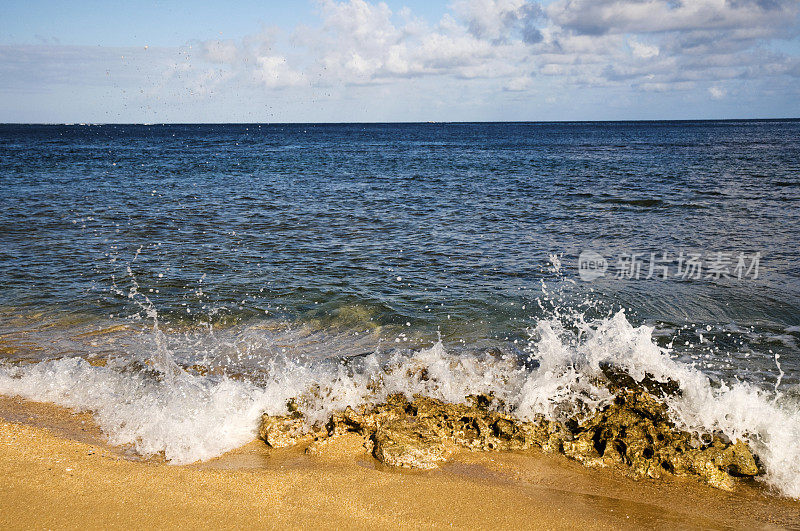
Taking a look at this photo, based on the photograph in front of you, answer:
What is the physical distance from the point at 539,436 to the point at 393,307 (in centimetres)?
410

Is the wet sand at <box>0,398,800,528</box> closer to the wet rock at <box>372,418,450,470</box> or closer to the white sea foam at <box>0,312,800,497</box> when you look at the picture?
the wet rock at <box>372,418,450,470</box>

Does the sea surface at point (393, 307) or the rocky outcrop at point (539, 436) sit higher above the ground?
the sea surface at point (393, 307)

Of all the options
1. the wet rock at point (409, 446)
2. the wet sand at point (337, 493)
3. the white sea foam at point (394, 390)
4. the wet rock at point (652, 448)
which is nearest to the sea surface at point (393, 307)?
the white sea foam at point (394, 390)

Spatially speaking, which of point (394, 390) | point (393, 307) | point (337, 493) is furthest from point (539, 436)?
point (393, 307)

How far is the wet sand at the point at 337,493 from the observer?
12.7 ft

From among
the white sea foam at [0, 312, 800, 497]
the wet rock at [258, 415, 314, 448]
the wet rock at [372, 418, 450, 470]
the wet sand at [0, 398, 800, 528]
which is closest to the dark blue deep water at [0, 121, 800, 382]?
the white sea foam at [0, 312, 800, 497]

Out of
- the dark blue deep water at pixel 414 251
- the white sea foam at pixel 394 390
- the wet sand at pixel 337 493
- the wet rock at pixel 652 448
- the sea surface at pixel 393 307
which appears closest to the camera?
the wet sand at pixel 337 493

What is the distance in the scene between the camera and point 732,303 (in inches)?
344

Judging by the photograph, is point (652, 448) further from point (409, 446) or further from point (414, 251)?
point (414, 251)

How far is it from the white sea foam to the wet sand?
39cm

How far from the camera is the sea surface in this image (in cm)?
552

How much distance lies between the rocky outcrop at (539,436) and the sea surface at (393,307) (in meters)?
0.21

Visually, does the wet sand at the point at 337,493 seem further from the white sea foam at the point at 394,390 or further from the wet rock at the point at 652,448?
the white sea foam at the point at 394,390

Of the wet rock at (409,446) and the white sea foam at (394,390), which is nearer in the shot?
the wet rock at (409,446)
